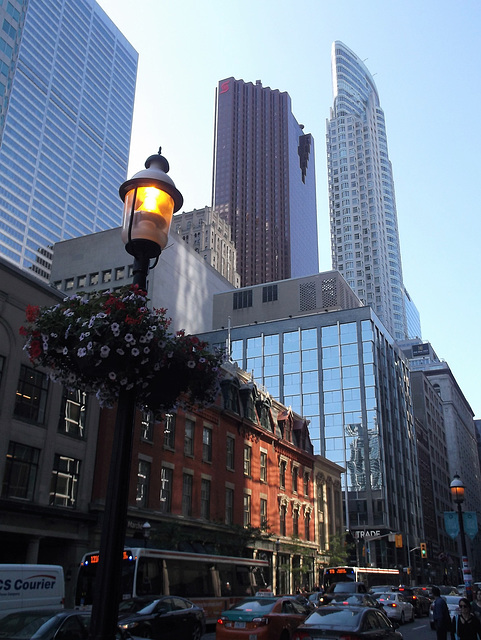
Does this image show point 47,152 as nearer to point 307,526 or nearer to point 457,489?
point 307,526

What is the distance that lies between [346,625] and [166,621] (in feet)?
23.2

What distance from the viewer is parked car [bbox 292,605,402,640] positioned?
12898 mm

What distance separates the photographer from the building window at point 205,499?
37178 mm

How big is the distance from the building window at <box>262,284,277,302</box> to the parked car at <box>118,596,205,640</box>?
82932 mm

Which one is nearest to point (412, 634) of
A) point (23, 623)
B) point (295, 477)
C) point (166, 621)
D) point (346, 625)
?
point (166, 621)

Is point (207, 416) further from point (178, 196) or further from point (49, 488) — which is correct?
point (178, 196)

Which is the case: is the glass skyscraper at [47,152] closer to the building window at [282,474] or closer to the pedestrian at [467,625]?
the building window at [282,474]

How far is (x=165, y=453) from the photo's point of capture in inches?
1350

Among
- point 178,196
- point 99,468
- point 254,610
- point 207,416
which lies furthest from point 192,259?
point 178,196

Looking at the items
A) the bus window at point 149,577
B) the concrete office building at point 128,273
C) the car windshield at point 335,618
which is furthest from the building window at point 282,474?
the concrete office building at point 128,273

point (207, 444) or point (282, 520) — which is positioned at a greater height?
point (207, 444)

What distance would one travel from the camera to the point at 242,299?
103250 millimetres

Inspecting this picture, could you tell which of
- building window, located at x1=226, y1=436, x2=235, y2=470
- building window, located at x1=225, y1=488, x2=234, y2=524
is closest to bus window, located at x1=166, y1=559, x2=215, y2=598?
building window, located at x1=225, y1=488, x2=234, y2=524

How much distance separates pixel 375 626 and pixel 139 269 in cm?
1037
